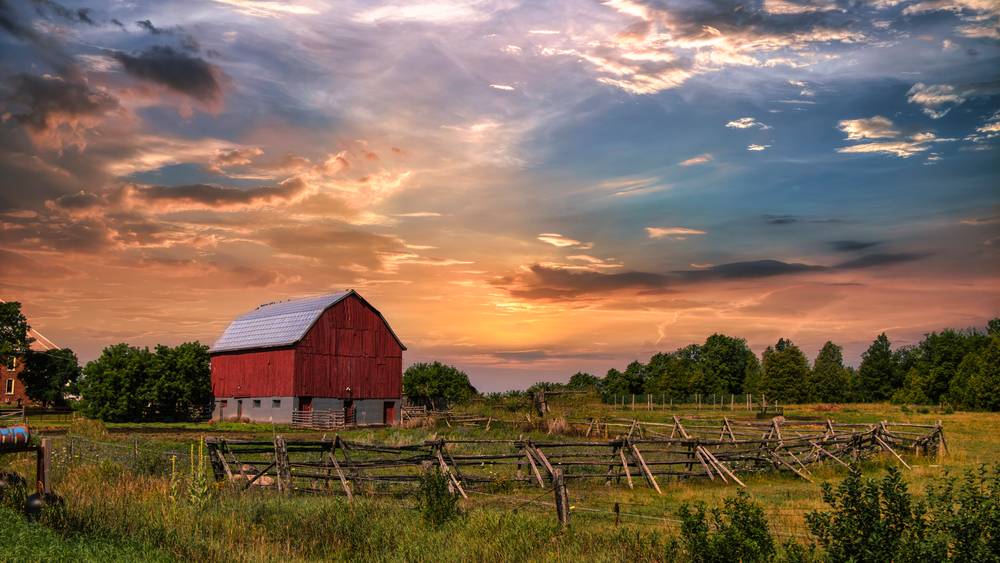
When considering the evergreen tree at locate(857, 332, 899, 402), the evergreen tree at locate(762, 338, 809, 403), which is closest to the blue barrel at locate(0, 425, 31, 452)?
the evergreen tree at locate(762, 338, 809, 403)

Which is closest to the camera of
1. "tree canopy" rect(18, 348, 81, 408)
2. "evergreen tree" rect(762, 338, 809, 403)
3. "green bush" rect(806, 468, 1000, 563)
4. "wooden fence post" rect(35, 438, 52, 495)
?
"green bush" rect(806, 468, 1000, 563)

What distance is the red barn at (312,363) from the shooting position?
59375 mm

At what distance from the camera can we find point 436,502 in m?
15.7

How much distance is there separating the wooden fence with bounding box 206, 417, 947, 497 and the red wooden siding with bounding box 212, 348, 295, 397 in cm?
2698

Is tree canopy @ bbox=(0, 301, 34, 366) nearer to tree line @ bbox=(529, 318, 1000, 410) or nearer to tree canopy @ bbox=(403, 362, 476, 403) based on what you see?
tree canopy @ bbox=(403, 362, 476, 403)

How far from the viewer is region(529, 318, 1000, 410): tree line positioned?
83.9 meters

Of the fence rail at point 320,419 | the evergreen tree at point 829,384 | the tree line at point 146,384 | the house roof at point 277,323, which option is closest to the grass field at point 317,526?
the fence rail at point 320,419

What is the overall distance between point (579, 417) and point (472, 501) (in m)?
31.3

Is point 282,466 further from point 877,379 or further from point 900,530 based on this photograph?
point 877,379

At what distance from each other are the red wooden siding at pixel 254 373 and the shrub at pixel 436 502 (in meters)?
44.8

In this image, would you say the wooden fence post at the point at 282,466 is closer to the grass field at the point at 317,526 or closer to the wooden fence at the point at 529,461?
the wooden fence at the point at 529,461

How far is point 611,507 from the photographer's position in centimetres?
1988

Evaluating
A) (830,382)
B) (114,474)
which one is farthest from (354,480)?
(830,382)

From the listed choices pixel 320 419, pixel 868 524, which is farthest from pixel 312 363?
pixel 868 524
